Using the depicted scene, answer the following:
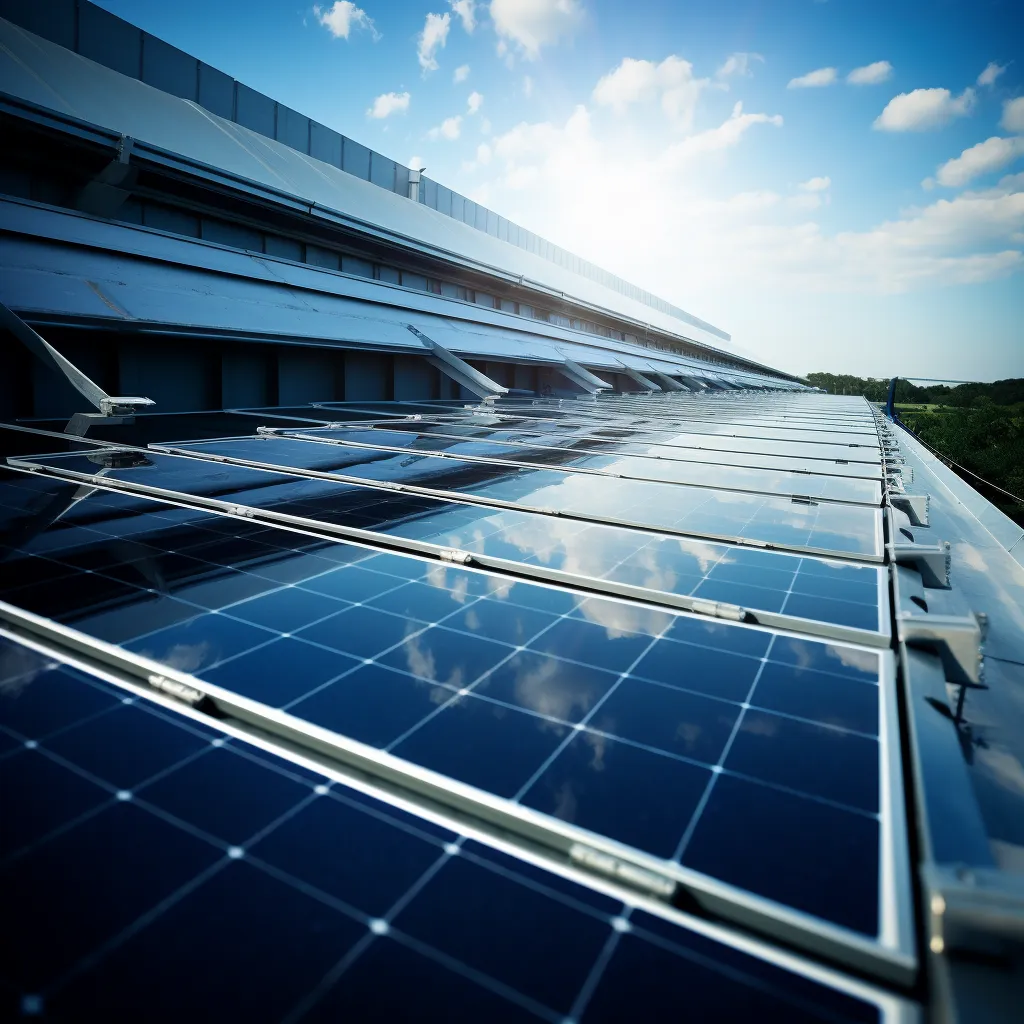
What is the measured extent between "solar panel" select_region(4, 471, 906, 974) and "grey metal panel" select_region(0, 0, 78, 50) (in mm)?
28238

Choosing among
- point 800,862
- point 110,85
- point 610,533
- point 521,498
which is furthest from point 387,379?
point 800,862

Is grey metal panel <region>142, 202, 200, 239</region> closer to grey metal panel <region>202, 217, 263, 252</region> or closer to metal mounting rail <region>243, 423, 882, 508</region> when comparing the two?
grey metal panel <region>202, 217, 263, 252</region>

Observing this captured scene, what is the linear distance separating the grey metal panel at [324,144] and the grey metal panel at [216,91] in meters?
5.26

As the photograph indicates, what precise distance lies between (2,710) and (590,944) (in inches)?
124

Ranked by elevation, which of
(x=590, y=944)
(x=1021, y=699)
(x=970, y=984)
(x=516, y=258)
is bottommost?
(x=1021, y=699)

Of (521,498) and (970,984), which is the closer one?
(970,984)

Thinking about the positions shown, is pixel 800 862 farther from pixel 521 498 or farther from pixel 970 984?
pixel 521 498

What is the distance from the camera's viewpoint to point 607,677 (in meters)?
4.19

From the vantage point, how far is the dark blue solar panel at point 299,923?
6.83 feet

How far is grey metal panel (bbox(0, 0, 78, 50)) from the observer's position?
2434 centimetres

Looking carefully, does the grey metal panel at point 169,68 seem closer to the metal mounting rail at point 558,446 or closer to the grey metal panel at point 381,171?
the grey metal panel at point 381,171

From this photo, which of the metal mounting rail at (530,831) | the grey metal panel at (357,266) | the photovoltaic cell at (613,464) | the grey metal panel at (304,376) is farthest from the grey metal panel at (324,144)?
the metal mounting rail at (530,831)

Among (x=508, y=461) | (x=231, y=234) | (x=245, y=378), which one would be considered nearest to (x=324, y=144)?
(x=231, y=234)

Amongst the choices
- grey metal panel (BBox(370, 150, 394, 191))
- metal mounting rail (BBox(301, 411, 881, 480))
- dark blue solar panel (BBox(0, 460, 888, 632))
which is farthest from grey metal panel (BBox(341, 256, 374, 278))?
dark blue solar panel (BBox(0, 460, 888, 632))
